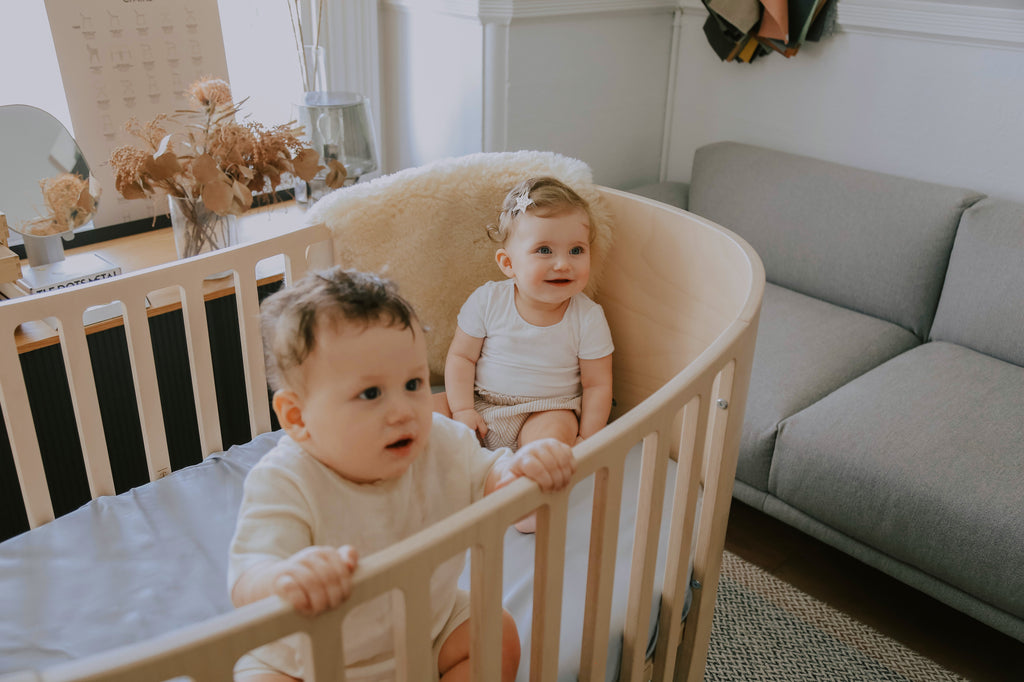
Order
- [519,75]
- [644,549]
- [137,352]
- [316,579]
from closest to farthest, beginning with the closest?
[316,579]
[644,549]
[137,352]
[519,75]

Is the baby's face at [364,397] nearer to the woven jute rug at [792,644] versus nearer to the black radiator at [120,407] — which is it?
the black radiator at [120,407]

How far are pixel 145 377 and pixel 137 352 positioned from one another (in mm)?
42

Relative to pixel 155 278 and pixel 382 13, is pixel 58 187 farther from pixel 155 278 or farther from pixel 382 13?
pixel 382 13

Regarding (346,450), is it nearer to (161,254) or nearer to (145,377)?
(145,377)

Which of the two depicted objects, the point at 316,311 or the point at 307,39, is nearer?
the point at 316,311

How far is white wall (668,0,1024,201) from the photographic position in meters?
1.95

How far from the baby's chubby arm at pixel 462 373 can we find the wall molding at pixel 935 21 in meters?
1.41

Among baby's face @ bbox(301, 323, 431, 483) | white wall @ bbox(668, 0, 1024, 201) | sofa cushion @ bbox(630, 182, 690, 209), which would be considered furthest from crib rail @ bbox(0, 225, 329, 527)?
white wall @ bbox(668, 0, 1024, 201)

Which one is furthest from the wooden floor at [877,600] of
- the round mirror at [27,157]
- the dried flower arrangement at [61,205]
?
the round mirror at [27,157]

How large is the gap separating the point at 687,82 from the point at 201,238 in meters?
1.60

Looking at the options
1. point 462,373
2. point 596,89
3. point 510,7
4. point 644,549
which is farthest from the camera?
point 596,89

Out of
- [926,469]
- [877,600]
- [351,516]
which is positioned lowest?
[877,600]

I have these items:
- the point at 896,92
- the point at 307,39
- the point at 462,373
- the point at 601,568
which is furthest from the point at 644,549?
the point at 896,92

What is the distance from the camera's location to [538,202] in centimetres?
133
